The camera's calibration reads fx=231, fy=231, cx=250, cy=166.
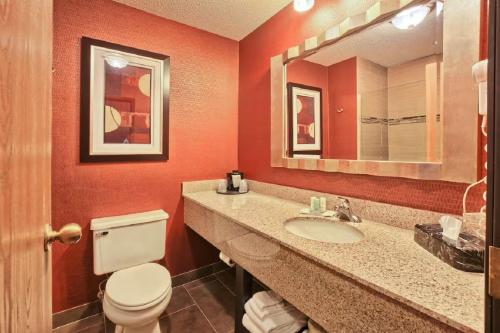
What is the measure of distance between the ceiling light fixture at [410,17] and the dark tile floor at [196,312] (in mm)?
2144

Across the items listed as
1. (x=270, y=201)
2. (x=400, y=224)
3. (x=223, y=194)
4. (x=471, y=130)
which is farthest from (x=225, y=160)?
(x=471, y=130)

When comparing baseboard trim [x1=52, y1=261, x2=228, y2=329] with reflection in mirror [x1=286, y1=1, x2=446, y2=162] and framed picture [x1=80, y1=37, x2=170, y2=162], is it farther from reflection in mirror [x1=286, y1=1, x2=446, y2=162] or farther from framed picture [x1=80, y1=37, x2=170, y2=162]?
reflection in mirror [x1=286, y1=1, x2=446, y2=162]

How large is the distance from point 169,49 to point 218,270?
2147 millimetres

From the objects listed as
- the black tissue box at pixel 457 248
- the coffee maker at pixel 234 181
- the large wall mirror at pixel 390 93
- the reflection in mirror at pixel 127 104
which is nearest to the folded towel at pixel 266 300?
the black tissue box at pixel 457 248

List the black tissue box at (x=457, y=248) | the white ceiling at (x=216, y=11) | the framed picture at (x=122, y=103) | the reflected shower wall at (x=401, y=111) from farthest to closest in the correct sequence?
1. the white ceiling at (x=216, y=11)
2. the framed picture at (x=122, y=103)
3. the reflected shower wall at (x=401, y=111)
4. the black tissue box at (x=457, y=248)

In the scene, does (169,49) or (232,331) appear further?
(169,49)

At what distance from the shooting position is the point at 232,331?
1.62 metres

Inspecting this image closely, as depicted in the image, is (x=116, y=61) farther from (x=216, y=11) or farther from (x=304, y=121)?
(x=304, y=121)

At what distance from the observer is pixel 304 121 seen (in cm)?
179

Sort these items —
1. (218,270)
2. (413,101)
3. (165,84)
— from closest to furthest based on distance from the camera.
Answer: (413,101) < (165,84) < (218,270)

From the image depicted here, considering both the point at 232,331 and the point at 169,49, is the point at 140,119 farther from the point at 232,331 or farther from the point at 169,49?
the point at 232,331

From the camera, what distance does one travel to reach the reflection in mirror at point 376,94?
1.09 metres

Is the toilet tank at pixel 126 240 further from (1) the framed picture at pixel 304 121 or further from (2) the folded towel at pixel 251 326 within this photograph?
(1) the framed picture at pixel 304 121

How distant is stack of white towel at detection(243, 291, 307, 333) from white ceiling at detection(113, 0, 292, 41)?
2.09 m
